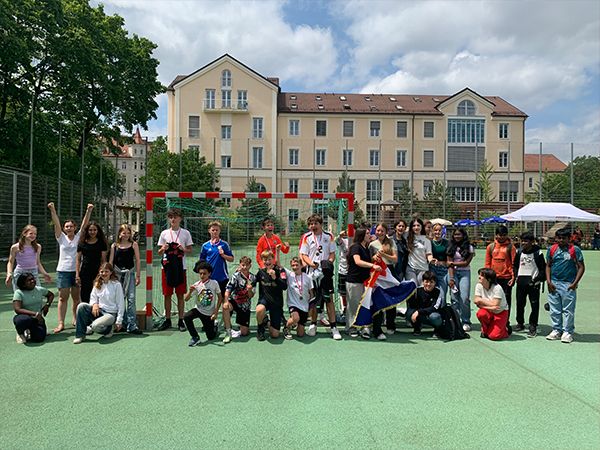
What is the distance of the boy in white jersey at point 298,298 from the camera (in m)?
7.07

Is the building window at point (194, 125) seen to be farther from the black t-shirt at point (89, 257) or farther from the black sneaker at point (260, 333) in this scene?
the black sneaker at point (260, 333)

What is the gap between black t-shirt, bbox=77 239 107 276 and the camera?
23.8 ft

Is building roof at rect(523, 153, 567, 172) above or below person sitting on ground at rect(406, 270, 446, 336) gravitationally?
above

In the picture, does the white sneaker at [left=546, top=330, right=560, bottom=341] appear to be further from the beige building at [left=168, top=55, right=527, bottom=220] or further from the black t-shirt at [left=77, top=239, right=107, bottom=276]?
the beige building at [left=168, top=55, right=527, bottom=220]

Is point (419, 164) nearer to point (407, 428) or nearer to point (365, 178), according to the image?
point (365, 178)

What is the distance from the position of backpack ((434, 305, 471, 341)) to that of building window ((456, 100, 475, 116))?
166ft

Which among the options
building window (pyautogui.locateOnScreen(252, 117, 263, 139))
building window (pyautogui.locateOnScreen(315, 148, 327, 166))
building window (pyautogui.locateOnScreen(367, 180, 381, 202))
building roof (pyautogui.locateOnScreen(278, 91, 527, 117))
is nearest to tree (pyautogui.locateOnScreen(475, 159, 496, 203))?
building window (pyautogui.locateOnScreen(367, 180, 381, 202))

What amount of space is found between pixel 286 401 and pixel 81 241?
4274 mm

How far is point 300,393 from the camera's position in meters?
4.72

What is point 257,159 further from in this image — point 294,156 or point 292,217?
point 292,217

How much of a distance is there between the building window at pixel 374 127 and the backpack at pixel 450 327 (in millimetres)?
46847

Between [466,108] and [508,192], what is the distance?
28531 millimetres

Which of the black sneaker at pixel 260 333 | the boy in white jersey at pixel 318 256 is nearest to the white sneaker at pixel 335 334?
the boy in white jersey at pixel 318 256

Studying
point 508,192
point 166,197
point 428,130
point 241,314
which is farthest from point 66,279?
point 428,130
